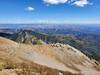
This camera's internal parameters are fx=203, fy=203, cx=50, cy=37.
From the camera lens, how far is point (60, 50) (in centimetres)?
3384

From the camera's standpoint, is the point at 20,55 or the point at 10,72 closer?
the point at 10,72

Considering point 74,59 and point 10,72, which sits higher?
point 10,72

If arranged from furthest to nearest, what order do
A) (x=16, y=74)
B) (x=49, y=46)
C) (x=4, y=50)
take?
(x=49, y=46) → (x=4, y=50) → (x=16, y=74)

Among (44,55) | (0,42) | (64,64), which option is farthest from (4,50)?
(64,64)

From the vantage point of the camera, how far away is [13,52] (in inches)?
1031

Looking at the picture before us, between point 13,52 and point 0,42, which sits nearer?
point 13,52

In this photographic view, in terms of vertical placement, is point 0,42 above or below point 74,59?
above

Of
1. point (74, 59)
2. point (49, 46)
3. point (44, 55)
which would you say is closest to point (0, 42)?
point (44, 55)

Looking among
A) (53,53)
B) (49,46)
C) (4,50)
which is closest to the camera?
(4,50)

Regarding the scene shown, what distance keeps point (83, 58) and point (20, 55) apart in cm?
1208

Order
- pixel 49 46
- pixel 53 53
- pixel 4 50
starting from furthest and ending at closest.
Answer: pixel 49 46 < pixel 53 53 < pixel 4 50

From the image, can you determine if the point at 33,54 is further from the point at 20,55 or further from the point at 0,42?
the point at 0,42

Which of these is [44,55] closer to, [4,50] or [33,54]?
[33,54]

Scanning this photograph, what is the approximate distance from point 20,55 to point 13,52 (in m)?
0.99
